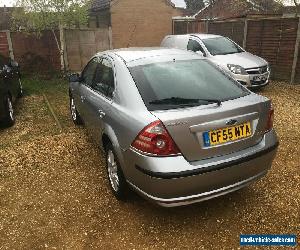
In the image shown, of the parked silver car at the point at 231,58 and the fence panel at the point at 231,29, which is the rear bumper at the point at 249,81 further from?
the fence panel at the point at 231,29

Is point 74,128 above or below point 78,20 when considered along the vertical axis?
below

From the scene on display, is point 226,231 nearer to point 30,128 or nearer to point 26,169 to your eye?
point 26,169

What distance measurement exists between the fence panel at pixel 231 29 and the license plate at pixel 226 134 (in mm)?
10265


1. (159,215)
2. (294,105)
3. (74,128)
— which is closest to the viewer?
(159,215)

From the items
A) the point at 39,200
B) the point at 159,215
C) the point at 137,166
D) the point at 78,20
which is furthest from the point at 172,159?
the point at 78,20

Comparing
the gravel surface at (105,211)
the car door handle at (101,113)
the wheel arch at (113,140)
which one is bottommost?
the gravel surface at (105,211)

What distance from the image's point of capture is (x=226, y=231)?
10.5ft

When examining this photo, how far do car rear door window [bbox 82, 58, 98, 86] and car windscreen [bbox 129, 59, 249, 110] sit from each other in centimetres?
129

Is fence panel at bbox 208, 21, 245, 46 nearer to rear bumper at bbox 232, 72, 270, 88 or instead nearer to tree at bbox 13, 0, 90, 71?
rear bumper at bbox 232, 72, 270, 88

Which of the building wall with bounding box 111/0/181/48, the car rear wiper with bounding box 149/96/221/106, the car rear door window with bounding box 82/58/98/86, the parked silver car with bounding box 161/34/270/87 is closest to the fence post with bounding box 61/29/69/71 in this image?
the parked silver car with bounding box 161/34/270/87

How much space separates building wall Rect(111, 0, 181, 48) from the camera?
19500 millimetres

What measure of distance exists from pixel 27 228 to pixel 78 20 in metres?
11.0

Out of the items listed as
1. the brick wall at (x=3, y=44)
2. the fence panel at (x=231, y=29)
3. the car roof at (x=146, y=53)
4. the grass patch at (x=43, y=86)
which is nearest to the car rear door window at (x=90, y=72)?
the car roof at (x=146, y=53)

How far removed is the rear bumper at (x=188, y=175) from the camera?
2.75 meters
